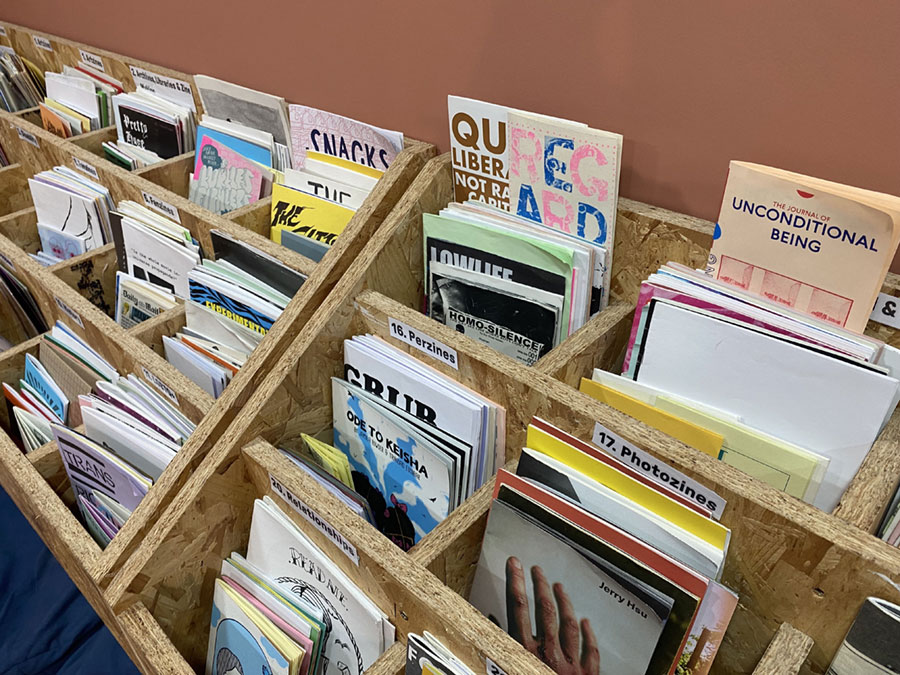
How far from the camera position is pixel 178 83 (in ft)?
5.65

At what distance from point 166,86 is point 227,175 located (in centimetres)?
41

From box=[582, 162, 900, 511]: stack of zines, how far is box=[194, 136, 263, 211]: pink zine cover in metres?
0.98

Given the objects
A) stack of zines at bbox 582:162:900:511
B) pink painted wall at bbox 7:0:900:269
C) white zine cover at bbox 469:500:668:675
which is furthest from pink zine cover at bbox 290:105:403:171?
white zine cover at bbox 469:500:668:675

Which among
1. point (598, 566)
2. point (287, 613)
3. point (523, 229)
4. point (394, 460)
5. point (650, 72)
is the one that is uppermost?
point (650, 72)

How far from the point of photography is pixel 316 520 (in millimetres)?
933

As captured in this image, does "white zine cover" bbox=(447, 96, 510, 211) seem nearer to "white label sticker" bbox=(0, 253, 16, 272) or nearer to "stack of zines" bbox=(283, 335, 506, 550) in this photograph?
"stack of zines" bbox=(283, 335, 506, 550)

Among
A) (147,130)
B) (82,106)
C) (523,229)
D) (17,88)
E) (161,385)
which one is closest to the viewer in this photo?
(523,229)

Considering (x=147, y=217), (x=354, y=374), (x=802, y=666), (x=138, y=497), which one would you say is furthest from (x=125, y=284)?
(x=802, y=666)

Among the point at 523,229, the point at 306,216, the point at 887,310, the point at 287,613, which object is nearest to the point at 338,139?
the point at 306,216

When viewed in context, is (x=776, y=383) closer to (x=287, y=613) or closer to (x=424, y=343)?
(x=424, y=343)

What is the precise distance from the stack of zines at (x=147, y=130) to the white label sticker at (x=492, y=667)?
150 cm

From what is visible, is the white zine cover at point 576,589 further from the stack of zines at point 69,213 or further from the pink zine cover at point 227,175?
the stack of zines at point 69,213

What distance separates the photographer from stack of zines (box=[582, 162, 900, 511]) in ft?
2.55

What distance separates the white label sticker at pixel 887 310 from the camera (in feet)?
2.75
